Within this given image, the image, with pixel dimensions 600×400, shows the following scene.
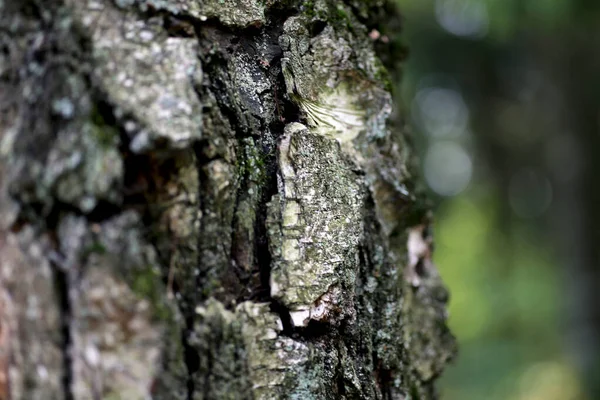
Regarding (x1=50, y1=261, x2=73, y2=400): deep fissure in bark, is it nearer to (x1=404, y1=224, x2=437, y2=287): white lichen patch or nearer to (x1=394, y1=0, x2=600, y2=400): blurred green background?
(x1=404, y1=224, x2=437, y2=287): white lichen patch

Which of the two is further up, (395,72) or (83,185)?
(395,72)

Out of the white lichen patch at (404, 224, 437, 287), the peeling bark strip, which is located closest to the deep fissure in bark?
the peeling bark strip

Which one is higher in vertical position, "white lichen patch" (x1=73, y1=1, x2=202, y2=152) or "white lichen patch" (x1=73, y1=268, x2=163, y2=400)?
"white lichen patch" (x1=73, y1=1, x2=202, y2=152)

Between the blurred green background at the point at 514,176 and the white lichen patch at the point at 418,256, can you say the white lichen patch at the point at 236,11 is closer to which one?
the white lichen patch at the point at 418,256

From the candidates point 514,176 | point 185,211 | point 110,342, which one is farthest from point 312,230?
point 514,176

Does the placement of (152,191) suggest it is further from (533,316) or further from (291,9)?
(533,316)

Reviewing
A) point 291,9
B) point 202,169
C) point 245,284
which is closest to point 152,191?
point 202,169
